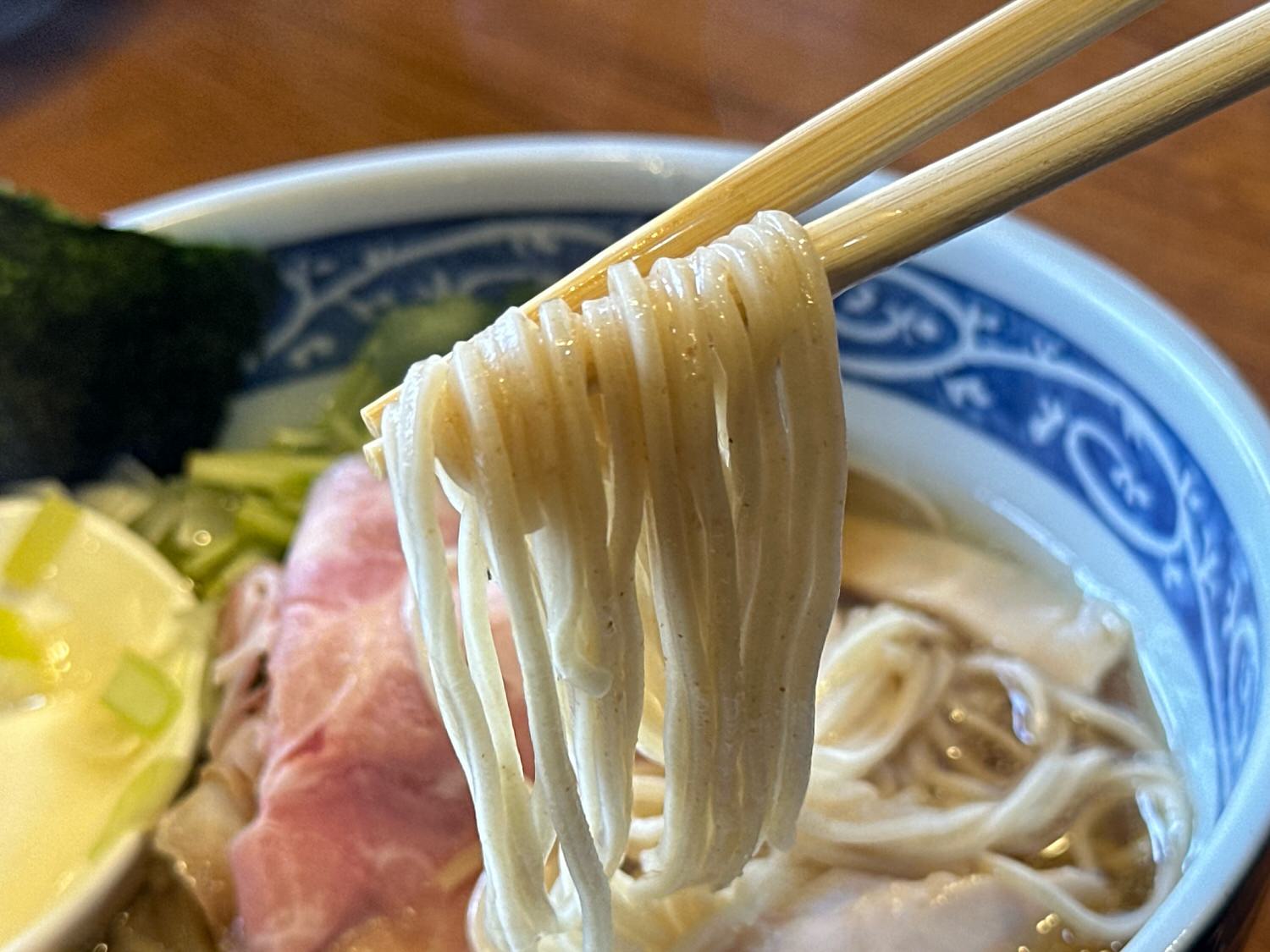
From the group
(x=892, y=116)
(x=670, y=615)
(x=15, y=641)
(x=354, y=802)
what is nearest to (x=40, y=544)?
(x=15, y=641)

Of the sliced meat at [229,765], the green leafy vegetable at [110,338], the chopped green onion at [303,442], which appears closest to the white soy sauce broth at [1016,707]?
the sliced meat at [229,765]

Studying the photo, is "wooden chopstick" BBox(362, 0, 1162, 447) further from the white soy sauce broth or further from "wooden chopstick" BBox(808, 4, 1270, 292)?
the white soy sauce broth

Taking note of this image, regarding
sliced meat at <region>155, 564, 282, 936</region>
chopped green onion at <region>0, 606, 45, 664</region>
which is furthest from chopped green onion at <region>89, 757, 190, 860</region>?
chopped green onion at <region>0, 606, 45, 664</region>

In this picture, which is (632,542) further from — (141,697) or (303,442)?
(303,442)

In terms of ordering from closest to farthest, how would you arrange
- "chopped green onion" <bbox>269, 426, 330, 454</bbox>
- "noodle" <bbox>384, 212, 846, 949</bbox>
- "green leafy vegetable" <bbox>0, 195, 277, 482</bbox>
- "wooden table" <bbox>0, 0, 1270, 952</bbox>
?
"noodle" <bbox>384, 212, 846, 949</bbox> < "green leafy vegetable" <bbox>0, 195, 277, 482</bbox> < "chopped green onion" <bbox>269, 426, 330, 454</bbox> < "wooden table" <bbox>0, 0, 1270, 952</bbox>

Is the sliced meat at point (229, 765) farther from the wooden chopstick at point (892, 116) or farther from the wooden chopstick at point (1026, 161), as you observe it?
the wooden chopstick at point (1026, 161)

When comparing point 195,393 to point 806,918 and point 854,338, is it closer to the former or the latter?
point 854,338

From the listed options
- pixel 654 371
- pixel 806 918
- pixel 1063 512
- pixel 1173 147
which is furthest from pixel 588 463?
pixel 1173 147
